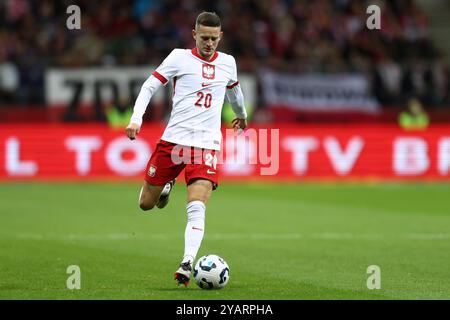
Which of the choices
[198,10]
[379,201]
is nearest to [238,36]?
[198,10]

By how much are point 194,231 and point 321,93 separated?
595 inches

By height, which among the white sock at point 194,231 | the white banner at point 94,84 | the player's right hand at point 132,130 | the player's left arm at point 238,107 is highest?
the white banner at point 94,84

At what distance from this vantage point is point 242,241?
12672 millimetres

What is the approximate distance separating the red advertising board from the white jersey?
1161 centimetres

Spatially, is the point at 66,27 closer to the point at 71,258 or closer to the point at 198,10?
the point at 198,10

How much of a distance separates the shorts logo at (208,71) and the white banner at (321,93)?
14.1 m

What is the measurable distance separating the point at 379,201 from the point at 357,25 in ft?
30.7

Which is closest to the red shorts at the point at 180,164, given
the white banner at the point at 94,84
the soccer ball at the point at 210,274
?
the soccer ball at the point at 210,274

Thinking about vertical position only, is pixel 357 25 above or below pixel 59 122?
above

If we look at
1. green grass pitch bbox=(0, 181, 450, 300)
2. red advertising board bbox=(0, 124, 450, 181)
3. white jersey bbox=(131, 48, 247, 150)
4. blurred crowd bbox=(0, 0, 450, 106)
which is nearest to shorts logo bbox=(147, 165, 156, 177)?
white jersey bbox=(131, 48, 247, 150)

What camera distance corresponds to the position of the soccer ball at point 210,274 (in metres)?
8.55

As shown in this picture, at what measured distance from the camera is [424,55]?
85.8 feet

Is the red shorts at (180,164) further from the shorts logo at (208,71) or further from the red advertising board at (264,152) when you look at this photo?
the red advertising board at (264,152)

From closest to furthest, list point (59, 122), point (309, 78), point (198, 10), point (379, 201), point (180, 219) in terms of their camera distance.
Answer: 1. point (180, 219)
2. point (379, 201)
3. point (59, 122)
4. point (309, 78)
5. point (198, 10)
